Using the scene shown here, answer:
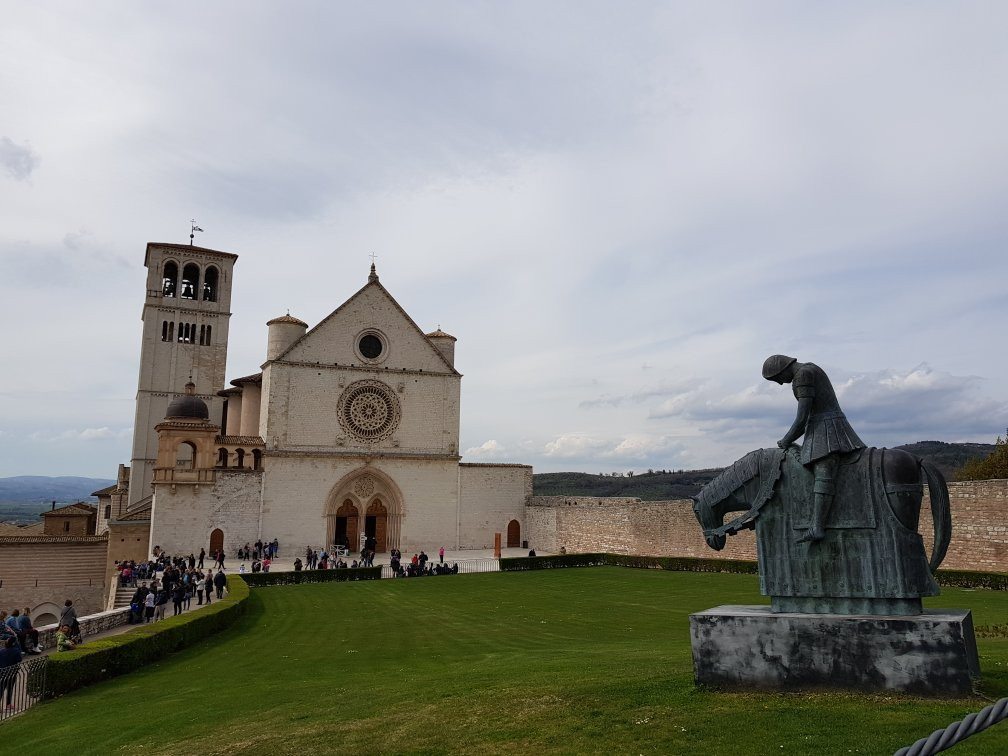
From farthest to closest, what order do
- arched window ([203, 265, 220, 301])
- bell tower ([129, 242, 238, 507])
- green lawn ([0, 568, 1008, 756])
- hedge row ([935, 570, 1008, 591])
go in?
arched window ([203, 265, 220, 301]), bell tower ([129, 242, 238, 507]), hedge row ([935, 570, 1008, 591]), green lawn ([0, 568, 1008, 756])

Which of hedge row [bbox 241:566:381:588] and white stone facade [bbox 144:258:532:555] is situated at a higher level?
white stone facade [bbox 144:258:532:555]

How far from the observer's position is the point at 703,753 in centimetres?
577

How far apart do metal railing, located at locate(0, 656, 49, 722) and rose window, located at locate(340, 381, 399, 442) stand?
32.2m

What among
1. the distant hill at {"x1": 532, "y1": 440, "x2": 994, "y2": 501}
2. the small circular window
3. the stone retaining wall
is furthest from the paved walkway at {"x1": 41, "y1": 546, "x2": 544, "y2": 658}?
the distant hill at {"x1": 532, "y1": 440, "x2": 994, "y2": 501}

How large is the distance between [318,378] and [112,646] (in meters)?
30.9

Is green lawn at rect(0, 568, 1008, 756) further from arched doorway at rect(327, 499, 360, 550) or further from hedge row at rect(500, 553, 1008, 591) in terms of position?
arched doorway at rect(327, 499, 360, 550)

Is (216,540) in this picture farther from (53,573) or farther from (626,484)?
(626,484)

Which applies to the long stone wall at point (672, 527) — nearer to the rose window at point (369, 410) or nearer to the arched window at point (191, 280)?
the rose window at point (369, 410)

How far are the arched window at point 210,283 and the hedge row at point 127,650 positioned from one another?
131ft

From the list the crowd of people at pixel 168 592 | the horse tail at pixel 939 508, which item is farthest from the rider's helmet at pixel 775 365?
the crowd of people at pixel 168 592

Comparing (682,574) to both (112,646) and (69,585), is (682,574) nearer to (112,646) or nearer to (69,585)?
(112,646)

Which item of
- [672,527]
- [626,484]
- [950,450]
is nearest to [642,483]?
[626,484]

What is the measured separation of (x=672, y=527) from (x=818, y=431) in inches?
1179

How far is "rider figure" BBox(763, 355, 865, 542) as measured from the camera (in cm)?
744
